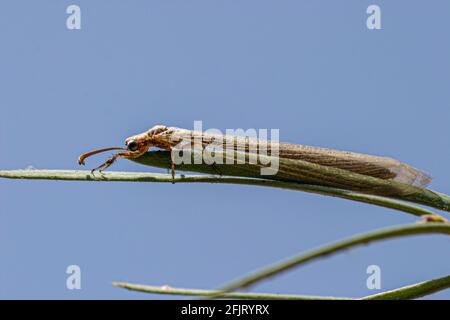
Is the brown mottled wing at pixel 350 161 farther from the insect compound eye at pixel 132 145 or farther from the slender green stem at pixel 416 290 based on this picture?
the slender green stem at pixel 416 290

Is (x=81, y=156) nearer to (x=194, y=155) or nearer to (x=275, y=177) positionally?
(x=194, y=155)

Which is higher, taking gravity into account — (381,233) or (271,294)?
(381,233)

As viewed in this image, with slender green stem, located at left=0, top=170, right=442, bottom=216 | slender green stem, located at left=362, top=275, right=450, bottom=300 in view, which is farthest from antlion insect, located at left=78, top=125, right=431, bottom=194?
slender green stem, located at left=362, top=275, right=450, bottom=300

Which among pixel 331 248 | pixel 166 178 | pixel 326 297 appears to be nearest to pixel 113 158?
pixel 166 178

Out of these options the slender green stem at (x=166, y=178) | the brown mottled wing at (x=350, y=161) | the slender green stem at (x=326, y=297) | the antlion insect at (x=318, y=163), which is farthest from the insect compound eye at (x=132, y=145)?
the slender green stem at (x=326, y=297)

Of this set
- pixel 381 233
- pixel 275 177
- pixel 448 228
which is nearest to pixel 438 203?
pixel 275 177

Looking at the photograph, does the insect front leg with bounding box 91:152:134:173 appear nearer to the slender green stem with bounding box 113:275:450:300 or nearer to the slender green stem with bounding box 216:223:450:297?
the slender green stem with bounding box 113:275:450:300
